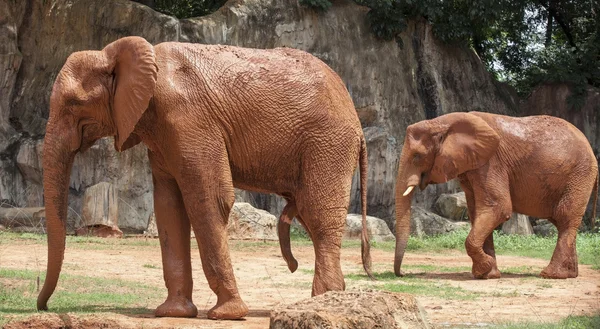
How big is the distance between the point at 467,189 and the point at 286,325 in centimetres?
1042

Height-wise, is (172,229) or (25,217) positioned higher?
(25,217)

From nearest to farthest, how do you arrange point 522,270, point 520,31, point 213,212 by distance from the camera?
1. point 213,212
2. point 522,270
3. point 520,31

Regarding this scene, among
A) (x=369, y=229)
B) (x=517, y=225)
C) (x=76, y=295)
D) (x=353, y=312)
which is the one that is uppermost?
(x=517, y=225)

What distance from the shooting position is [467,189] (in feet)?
53.7

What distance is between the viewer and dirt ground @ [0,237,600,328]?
393 inches

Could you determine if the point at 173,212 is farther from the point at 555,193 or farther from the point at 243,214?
the point at 243,214

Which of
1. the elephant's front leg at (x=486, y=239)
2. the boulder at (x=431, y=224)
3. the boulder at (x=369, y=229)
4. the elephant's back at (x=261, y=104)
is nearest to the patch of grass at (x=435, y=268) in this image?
the elephant's front leg at (x=486, y=239)

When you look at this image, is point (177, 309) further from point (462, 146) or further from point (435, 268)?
point (435, 268)

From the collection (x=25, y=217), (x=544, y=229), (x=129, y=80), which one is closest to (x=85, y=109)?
(x=129, y=80)

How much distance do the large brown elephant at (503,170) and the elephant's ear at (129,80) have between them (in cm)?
680

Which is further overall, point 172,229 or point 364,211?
point 364,211

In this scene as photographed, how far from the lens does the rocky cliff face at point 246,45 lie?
73.0ft

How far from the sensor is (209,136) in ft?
30.8

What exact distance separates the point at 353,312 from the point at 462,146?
9.49m
